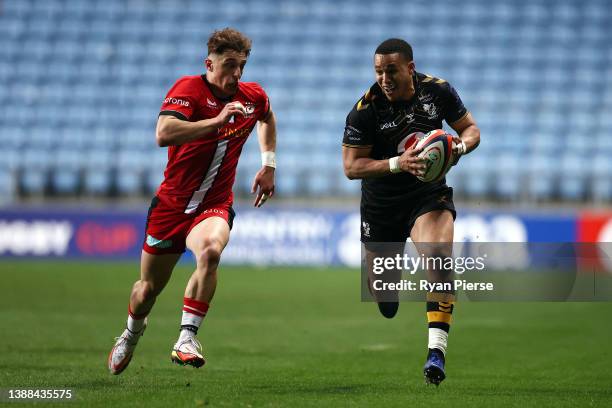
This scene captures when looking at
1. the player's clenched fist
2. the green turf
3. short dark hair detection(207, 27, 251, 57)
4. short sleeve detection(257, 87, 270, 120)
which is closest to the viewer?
the green turf

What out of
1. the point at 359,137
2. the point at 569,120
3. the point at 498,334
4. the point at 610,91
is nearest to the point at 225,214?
the point at 359,137

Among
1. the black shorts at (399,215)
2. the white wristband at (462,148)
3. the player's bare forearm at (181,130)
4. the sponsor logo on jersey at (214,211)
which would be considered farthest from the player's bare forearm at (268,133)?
the white wristband at (462,148)

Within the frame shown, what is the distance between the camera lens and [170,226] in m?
7.17

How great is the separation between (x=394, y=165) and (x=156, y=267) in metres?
1.93

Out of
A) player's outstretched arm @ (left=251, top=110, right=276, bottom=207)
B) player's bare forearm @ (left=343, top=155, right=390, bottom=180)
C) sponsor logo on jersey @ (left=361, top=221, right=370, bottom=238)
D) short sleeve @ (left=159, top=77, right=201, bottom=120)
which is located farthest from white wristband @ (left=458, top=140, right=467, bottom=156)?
short sleeve @ (left=159, top=77, right=201, bottom=120)

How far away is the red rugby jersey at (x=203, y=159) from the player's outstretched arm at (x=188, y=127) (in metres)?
A: 0.34

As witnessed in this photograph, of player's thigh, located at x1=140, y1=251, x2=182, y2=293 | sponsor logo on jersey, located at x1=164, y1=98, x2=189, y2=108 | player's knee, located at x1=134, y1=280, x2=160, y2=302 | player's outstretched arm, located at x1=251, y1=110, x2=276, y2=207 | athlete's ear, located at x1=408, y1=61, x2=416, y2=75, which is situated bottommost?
player's knee, located at x1=134, y1=280, x2=160, y2=302

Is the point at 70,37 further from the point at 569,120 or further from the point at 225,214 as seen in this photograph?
the point at 225,214

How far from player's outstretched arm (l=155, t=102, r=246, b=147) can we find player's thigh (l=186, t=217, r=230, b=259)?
2.12 feet

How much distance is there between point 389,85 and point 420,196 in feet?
3.31

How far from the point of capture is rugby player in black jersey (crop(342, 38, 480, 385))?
714 centimetres

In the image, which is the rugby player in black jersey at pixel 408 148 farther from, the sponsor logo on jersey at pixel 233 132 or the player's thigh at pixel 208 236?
the player's thigh at pixel 208 236

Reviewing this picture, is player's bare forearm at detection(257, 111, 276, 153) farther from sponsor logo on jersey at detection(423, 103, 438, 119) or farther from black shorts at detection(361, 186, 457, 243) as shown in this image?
sponsor logo on jersey at detection(423, 103, 438, 119)

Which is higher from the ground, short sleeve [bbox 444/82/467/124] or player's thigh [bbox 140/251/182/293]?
short sleeve [bbox 444/82/467/124]
